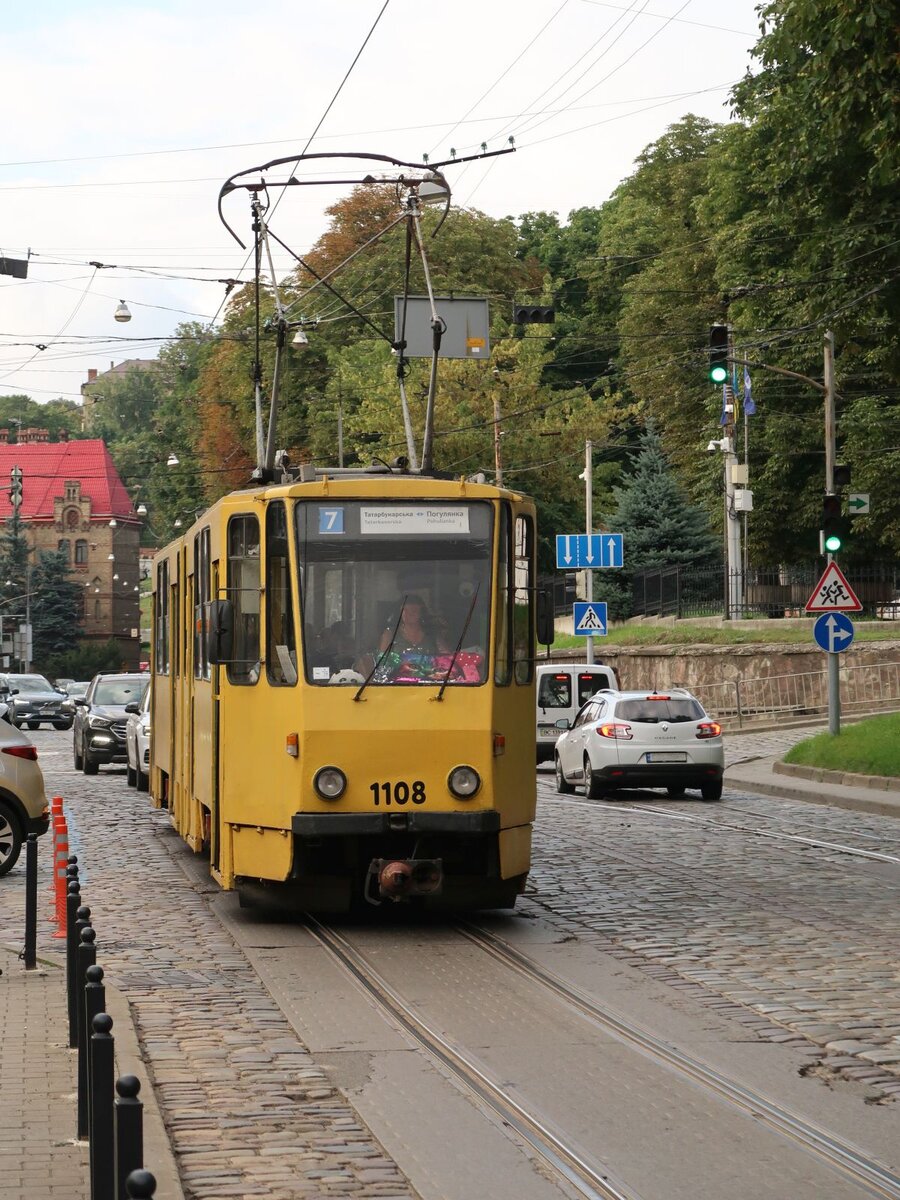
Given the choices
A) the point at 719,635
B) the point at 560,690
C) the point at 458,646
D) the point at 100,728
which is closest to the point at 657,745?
the point at 560,690

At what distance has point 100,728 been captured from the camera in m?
33.9

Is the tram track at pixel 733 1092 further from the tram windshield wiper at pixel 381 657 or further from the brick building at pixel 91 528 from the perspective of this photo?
the brick building at pixel 91 528

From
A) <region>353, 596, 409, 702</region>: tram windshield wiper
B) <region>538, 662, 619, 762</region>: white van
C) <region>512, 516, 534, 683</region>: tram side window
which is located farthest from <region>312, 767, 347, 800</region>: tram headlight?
<region>538, 662, 619, 762</region>: white van

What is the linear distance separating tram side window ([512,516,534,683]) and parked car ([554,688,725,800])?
45.8ft

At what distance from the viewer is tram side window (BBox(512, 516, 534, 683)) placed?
42.5 feet

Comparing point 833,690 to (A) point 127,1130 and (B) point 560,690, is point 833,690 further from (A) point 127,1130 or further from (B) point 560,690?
(A) point 127,1130

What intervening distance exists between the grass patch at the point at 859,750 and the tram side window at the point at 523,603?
51.0 feet

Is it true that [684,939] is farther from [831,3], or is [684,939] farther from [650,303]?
[650,303]

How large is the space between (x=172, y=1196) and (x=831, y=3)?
15376 millimetres

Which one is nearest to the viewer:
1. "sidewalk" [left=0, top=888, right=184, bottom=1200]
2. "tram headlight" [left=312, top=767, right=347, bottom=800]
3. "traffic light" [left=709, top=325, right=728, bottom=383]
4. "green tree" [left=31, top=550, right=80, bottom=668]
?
"sidewalk" [left=0, top=888, right=184, bottom=1200]

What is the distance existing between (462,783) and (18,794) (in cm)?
542

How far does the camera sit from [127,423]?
157625 millimetres

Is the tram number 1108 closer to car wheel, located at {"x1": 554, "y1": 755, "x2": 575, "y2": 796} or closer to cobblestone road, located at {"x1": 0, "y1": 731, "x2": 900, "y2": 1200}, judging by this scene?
cobblestone road, located at {"x1": 0, "y1": 731, "x2": 900, "y2": 1200}

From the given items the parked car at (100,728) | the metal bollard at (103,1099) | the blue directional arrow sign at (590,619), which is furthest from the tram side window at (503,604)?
the blue directional arrow sign at (590,619)
